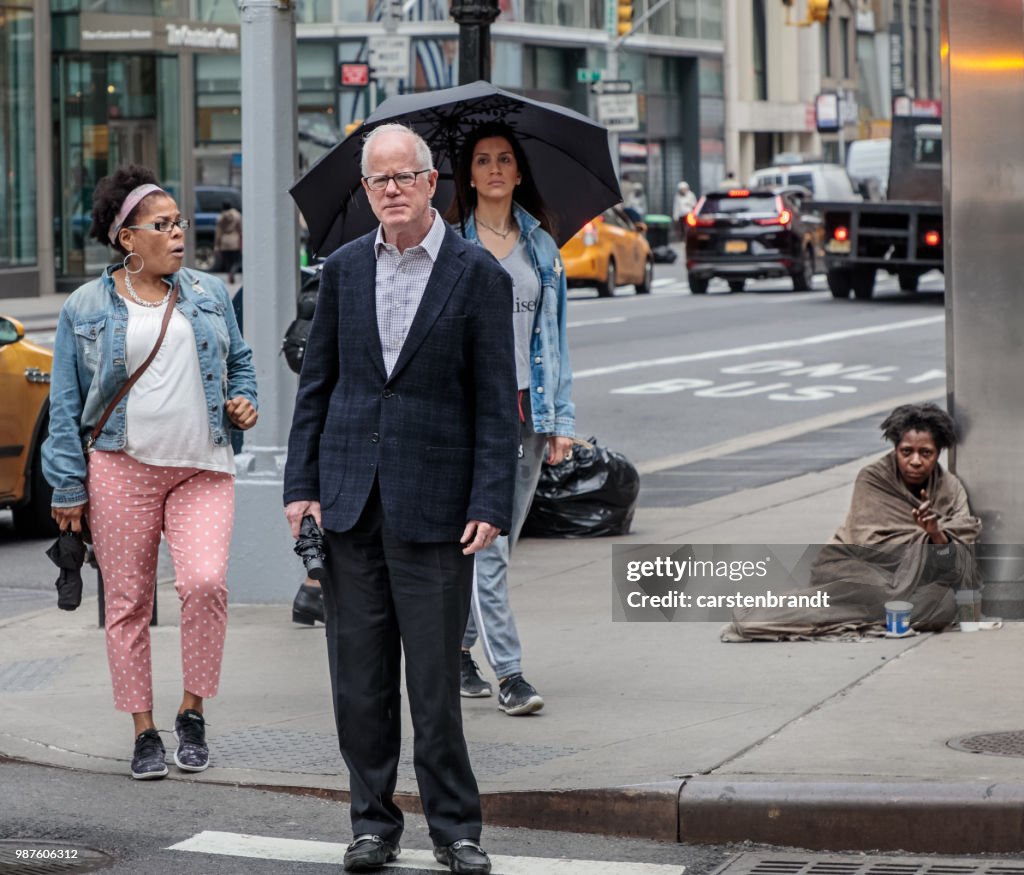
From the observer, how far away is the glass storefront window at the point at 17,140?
34406 millimetres

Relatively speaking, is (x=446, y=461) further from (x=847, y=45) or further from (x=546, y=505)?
(x=847, y=45)

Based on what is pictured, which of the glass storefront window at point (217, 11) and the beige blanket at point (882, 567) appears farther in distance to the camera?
the glass storefront window at point (217, 11)

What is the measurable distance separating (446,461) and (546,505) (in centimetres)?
580

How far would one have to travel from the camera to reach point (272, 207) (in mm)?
8883

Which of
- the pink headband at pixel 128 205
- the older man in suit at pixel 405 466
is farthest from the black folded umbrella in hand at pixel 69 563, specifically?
the older man in suit at pixel 405 466

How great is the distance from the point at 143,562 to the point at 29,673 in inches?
59.1

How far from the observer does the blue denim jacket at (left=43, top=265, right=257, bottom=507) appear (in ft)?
20.2

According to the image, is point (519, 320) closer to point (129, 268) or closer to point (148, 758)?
point (129, 268)

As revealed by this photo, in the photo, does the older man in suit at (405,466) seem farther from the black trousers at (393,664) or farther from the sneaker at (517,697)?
the sneaker at (517,697)

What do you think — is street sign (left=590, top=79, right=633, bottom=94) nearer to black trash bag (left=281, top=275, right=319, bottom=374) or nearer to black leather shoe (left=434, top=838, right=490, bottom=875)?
black trash bag (left=281, top=275, right=319, bottom=374)

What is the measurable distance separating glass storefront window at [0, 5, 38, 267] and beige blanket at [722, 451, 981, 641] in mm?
28370

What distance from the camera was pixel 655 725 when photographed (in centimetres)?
636

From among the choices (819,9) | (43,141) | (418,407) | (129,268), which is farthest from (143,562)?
(819,9)

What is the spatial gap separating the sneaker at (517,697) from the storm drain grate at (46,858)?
65.2 inches
